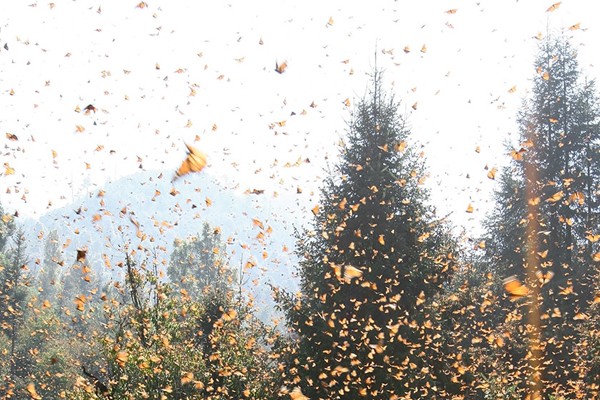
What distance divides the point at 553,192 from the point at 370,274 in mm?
17287

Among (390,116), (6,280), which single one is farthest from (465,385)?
(6,280)

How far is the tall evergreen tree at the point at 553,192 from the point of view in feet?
81.3

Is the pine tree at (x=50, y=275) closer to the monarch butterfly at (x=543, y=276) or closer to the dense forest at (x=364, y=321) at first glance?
the dense forest at (x=364, y=321)

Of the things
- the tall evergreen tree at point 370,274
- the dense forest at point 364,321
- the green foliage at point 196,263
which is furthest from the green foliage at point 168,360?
the green foliage at point 196,263

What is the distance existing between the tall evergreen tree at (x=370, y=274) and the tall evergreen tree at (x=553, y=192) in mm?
10877

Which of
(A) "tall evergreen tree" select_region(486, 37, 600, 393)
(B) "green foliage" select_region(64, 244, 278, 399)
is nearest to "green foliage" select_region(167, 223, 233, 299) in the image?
(A) "tall evergreen tree" select_region(486, 37, 600, 393)

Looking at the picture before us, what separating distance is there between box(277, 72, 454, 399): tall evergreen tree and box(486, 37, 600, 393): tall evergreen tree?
10.9 metres

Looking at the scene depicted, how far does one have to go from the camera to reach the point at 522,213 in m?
28.3

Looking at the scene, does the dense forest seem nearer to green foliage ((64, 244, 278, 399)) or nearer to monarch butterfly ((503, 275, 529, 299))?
green foliage ((64, 244, 278, 399))

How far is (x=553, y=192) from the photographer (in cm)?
2717

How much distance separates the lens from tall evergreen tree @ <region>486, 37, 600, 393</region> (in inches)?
975

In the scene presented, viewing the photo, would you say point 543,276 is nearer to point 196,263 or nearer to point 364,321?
point 364,321

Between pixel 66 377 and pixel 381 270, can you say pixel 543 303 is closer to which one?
pixel 381 270

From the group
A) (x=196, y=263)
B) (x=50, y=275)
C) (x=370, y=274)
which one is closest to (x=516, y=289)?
(x=370, y=274)
